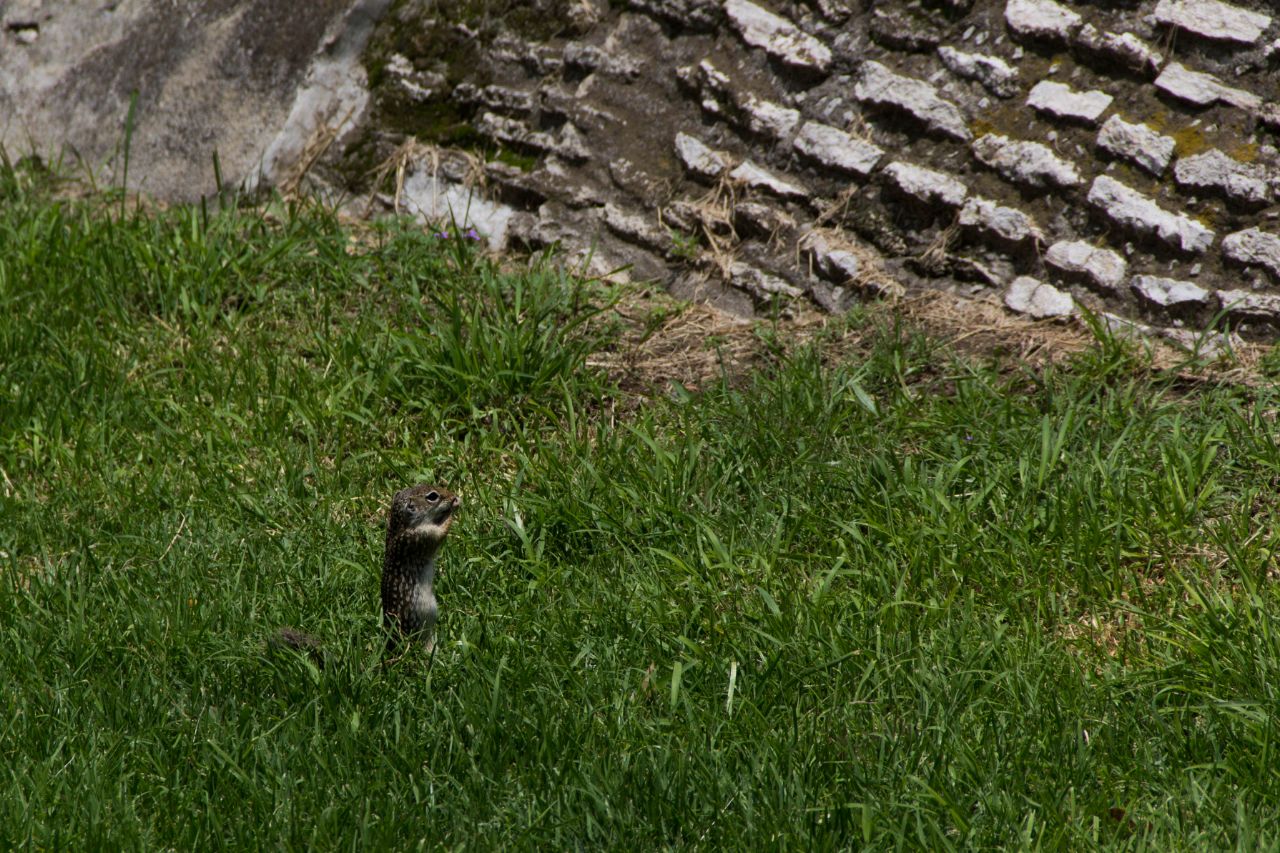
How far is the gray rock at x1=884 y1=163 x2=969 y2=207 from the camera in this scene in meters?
5.09

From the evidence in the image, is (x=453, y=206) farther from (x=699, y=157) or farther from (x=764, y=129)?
(x=764, y=129)

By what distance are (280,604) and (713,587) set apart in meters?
1.28

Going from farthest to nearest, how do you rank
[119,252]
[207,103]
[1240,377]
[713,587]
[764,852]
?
1. [207,103]
2. [119,252]
3. [1240,377]
4. [713,587]
5. [764,852]

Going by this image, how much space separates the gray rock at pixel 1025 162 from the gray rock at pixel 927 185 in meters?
0.15

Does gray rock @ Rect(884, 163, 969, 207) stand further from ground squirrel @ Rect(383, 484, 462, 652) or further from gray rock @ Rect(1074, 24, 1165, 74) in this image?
ground squirrel @ Rect(383, 484, 462, 652)

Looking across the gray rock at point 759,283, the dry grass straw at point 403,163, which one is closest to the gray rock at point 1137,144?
the gray rock at point 759,283

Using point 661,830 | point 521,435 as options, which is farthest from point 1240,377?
point 661,830

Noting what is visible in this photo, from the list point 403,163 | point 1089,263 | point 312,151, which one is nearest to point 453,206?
point 403,163

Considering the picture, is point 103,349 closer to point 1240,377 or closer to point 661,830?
point 661,830

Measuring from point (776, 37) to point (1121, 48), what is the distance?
1417 millimetres

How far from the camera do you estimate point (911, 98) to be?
17.2ft

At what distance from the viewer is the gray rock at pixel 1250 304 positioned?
4570mm

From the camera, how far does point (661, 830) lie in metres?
2.86

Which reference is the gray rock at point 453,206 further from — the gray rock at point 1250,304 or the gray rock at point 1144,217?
the gray rock at point 1250,304
